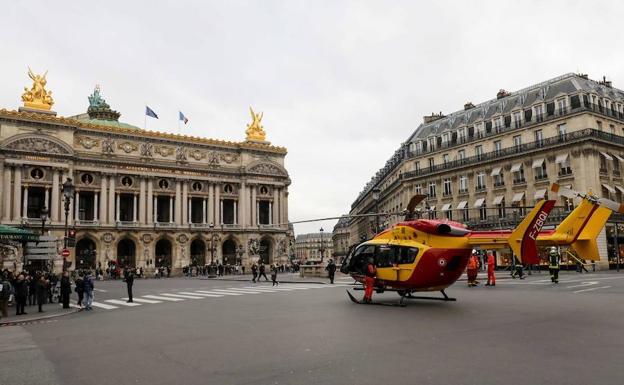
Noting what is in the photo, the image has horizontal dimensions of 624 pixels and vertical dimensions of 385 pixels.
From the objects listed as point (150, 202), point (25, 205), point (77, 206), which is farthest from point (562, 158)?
point (25, 205)

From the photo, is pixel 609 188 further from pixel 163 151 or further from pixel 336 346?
pixel 163 151

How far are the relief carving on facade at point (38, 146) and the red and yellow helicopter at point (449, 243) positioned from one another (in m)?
54.1

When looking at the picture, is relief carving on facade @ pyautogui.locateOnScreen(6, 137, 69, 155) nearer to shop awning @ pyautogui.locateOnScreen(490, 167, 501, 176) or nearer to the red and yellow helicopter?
shop awning @ pyautogui.locateOnScreen(490, 167, 501, 176)

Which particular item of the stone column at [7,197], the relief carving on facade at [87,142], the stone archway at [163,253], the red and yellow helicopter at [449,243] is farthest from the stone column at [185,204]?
the red and yellow helicopter at [449,243]

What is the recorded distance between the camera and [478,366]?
25.4 feet

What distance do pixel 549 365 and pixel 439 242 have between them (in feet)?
29.8

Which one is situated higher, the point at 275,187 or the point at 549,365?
the point at 275,187

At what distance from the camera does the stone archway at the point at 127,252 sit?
217 ft

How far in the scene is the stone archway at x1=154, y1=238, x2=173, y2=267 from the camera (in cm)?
6838

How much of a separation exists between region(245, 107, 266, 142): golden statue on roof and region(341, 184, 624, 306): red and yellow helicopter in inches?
2396

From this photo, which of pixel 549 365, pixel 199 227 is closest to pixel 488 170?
pixel 199 227

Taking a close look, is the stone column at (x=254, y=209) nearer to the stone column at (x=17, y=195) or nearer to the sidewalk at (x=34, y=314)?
the stone column at (x=17, y=195)

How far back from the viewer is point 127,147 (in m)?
67.6

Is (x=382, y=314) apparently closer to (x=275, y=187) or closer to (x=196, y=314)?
(x=196, y=314)
